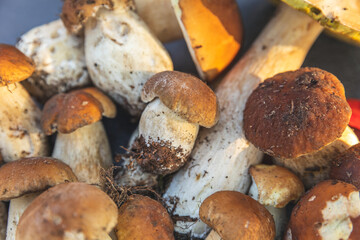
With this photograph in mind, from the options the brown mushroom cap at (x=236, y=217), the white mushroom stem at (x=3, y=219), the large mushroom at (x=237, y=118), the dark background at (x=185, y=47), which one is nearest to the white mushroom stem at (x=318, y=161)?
the large mushroom at (x=237, y=118)

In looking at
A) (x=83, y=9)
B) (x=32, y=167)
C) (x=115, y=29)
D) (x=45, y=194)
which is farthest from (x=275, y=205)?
(x=83, y=9)

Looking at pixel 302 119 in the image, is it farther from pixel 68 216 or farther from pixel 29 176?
pixel 29 176

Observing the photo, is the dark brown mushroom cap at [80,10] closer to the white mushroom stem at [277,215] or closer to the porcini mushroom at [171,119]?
the porcini mushroom at [171,119]

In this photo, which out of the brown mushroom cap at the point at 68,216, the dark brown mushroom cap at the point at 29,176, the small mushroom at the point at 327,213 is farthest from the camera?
the dark brown mushroom cap at the point at 29,176

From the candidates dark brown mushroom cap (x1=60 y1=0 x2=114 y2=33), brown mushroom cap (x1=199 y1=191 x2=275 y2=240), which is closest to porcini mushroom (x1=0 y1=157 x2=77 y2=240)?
brown mushroom cap (x1=199 y1=191 x2=275 y2=240)

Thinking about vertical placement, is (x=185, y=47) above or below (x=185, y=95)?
below

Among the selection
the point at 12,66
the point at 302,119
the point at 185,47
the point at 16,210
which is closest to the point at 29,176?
the point at 16,210

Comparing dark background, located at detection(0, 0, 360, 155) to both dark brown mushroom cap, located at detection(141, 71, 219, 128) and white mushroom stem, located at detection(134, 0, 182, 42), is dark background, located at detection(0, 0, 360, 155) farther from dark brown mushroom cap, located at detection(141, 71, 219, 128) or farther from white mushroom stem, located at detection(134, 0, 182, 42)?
dark brown mushroom cap, located at detection(141, 71, 219, 128)
